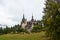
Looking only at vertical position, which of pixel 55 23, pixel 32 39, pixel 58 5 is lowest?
pixel 32 39

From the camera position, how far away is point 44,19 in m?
33.1

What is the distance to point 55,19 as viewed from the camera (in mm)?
26812

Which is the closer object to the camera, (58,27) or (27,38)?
(58,27)

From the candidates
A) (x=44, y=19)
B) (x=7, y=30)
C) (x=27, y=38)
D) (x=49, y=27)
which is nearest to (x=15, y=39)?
(x=27, y=38)

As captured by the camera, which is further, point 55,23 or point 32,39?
point 32,39

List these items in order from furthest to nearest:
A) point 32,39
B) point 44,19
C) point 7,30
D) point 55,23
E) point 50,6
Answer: point 7,30 → point 32,39 → point 44,19 → point 50,6 → point 55,23

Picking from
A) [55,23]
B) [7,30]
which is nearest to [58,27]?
[55,23]

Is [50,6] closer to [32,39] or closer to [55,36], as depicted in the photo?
[55,36]

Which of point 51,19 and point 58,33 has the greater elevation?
point 51,19

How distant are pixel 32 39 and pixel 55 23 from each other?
946 cm

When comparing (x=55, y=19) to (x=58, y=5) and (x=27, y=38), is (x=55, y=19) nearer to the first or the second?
(x=58, y=5)

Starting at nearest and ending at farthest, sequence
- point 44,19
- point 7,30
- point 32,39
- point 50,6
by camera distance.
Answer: point 50,6
point 44,19
point 32,39
point 7,30

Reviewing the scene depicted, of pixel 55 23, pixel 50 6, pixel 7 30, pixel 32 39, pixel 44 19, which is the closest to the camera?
pixel 55 23

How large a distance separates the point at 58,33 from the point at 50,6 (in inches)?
174
